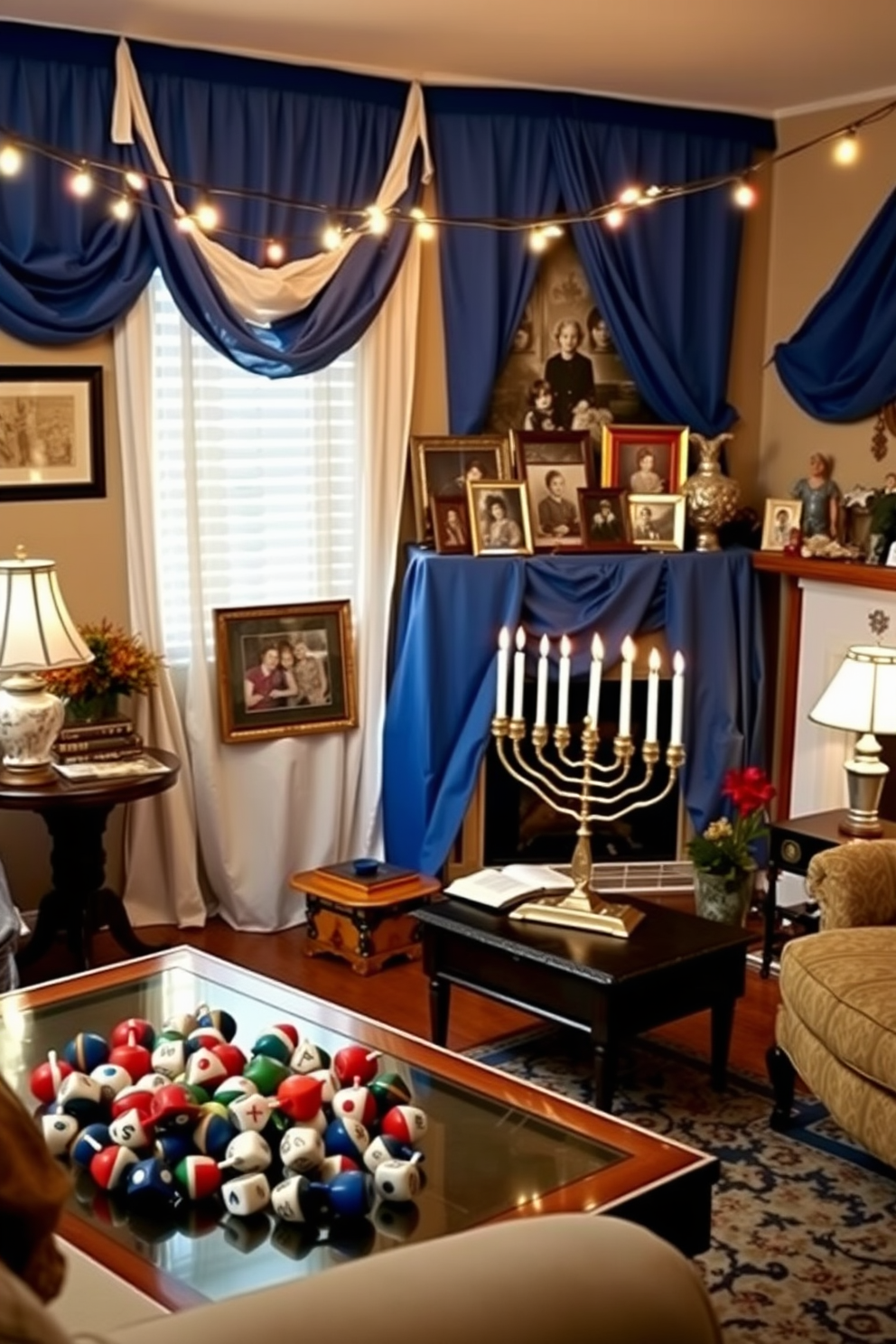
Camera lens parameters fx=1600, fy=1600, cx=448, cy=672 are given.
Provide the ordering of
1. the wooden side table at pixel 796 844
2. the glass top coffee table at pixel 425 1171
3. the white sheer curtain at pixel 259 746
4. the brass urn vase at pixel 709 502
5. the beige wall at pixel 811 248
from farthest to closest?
1. the brass urn vase at pixel 709 502
2. the beige wall at pixel 811 248
3. the white sheer curtain at pixel 259 746
4. the wooden side table at pixel 796 844
5. the glass top coffee table at pixel 425 1171

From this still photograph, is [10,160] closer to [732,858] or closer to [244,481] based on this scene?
[244,481]

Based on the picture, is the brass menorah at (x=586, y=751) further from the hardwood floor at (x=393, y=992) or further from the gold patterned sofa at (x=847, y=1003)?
the hardwood floor at (x=393, y=992)

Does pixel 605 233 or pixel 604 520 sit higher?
pixel 605 233

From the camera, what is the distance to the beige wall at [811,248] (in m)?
5.34

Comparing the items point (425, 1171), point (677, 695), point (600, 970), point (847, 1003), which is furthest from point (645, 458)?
point (425, 1171)

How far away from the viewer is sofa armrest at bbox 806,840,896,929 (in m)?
3.66

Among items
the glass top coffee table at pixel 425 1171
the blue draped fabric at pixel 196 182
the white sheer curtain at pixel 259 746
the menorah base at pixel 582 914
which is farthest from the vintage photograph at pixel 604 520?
the glass top coffee table at pixel 425 1171

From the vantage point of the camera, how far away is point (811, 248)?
5.60 metres

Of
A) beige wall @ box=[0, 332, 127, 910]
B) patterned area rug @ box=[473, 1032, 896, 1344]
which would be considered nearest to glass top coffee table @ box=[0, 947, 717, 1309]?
patterned area rug @ box=[473, 1032, 896, 1344]

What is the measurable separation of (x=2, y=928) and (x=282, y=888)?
63.2 inches

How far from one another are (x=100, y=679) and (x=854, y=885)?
83.2 inches

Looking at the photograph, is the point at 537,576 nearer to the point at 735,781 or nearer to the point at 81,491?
the point at 735,781

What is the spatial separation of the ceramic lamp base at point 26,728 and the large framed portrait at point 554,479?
1812mm

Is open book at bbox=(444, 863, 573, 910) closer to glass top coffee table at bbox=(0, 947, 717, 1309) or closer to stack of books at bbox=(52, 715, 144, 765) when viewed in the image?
glass top coffee table at bbox=(0, 947, 717, 1309)
